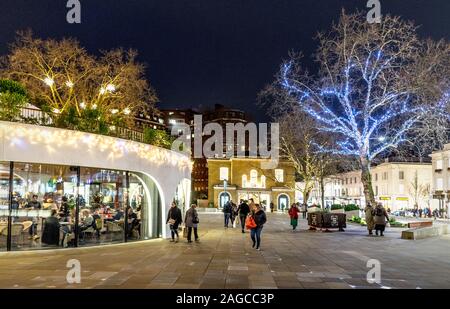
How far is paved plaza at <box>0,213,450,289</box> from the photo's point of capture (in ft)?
34.6

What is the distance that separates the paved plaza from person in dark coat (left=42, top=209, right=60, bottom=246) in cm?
79

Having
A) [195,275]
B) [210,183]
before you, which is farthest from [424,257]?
[210,183]

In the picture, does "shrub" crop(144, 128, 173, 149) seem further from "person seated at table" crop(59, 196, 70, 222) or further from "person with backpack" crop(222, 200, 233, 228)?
"person with backpack" crop(222, 200, 233, 228)

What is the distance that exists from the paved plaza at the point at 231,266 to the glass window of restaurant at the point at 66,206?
0.79 m

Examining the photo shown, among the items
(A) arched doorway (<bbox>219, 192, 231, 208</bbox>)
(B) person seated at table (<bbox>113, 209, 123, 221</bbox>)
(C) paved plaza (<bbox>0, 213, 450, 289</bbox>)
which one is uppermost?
(A) arched doorway (<bbox>219, 192, 231, 208</bbox>)

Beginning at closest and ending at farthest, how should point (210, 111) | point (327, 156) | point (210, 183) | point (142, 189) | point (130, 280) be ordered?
point (130, 280), point (142, 189), point (327, 156), point (210, 183), point (210, 111)

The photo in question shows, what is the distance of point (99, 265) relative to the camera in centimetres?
1287

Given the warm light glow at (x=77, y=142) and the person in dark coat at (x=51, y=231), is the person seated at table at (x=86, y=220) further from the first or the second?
the warm light glow at (x=77, y=142)

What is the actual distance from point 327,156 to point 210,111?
290 ft

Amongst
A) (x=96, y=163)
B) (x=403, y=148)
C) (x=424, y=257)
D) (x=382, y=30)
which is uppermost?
(x=382, y=30)

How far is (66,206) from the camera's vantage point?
1694cm

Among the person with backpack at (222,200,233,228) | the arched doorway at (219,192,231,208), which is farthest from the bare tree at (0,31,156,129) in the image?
the arched doorway at (219,192,231,208)

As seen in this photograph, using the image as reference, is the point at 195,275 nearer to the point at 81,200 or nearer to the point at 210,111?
the point at 81,200

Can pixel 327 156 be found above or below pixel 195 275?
above
